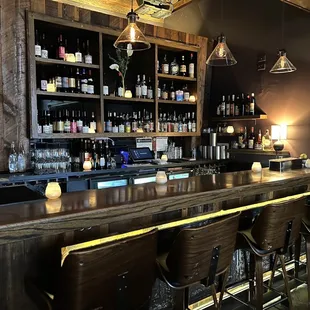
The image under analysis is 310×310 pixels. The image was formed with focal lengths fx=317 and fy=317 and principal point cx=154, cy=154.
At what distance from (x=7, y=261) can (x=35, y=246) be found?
0.46 feet

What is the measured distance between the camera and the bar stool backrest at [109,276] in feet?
3.84

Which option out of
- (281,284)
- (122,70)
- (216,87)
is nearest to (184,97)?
(216,87)

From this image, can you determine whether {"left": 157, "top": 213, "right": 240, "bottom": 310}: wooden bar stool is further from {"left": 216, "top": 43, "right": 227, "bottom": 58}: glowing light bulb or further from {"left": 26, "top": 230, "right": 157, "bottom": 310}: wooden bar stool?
{"left": 216, "top": 43, "right": 227, "bottom": 58}: glowing light bulb

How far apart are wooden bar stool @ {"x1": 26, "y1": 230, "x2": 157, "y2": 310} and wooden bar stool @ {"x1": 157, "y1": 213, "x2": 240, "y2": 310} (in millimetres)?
176

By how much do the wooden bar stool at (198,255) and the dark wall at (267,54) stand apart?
2.78 metres

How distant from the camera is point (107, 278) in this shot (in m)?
1.24

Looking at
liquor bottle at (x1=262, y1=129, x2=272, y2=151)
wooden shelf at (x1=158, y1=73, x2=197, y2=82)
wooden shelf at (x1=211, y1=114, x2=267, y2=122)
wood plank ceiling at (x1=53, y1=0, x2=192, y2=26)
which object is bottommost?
liquor bottle at (x1=262, y1=129, x2=272, y2=151)

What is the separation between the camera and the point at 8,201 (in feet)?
5.57

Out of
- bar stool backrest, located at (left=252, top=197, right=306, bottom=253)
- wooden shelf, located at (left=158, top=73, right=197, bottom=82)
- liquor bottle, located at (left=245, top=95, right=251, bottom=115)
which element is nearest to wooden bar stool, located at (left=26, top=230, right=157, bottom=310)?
bar stool backrest, located at (left=252, top=197, right=306, bottom=253)

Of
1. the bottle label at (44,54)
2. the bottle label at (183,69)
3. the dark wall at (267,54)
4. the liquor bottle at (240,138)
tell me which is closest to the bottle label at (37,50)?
the bottle label at (44,54)

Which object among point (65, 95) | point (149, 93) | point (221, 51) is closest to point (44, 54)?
point (65, 95)

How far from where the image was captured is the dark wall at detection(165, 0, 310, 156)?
3.91 m

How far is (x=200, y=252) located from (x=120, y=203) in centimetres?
47

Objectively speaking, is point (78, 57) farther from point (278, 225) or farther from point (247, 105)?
point (278, 225)
